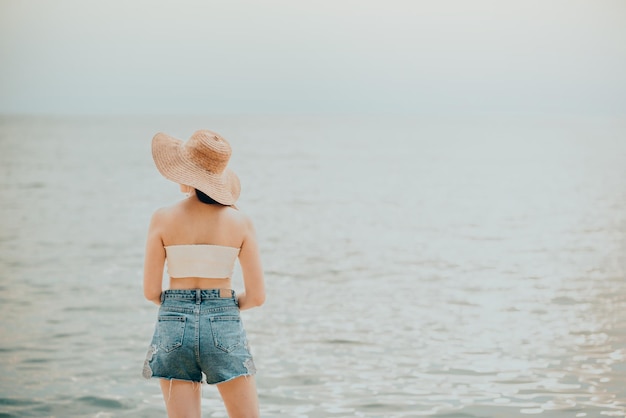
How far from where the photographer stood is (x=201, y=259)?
3.40 m

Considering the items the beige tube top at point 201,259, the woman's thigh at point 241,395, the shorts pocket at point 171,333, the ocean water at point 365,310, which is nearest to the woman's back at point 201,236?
the beige tube top at point 201,259

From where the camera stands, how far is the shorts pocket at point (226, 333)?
11.1 ft

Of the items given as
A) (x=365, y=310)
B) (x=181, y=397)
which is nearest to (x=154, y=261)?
(x=181, y=397)

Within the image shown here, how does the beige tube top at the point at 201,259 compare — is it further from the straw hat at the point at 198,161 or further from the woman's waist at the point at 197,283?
the straw hat at the point at 198,161

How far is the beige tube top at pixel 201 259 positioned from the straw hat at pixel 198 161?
17 cm

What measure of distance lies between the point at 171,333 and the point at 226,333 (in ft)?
0.59

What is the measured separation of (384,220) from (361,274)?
778cm

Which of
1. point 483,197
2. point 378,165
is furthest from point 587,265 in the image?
point 378,165

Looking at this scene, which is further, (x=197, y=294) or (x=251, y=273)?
(x=251, y=273)

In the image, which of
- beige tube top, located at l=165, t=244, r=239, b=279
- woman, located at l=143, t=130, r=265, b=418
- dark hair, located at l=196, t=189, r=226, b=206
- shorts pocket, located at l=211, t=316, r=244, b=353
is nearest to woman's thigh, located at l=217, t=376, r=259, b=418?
woman, located at l=143, t=130, r=265, b=418

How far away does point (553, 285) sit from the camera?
1124 cm

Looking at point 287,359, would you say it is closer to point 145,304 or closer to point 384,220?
point 145,304

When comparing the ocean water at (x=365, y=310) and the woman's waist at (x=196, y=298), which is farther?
the ocean water at (x=365, y=310)

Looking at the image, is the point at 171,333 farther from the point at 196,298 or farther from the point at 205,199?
the point at 205,199
